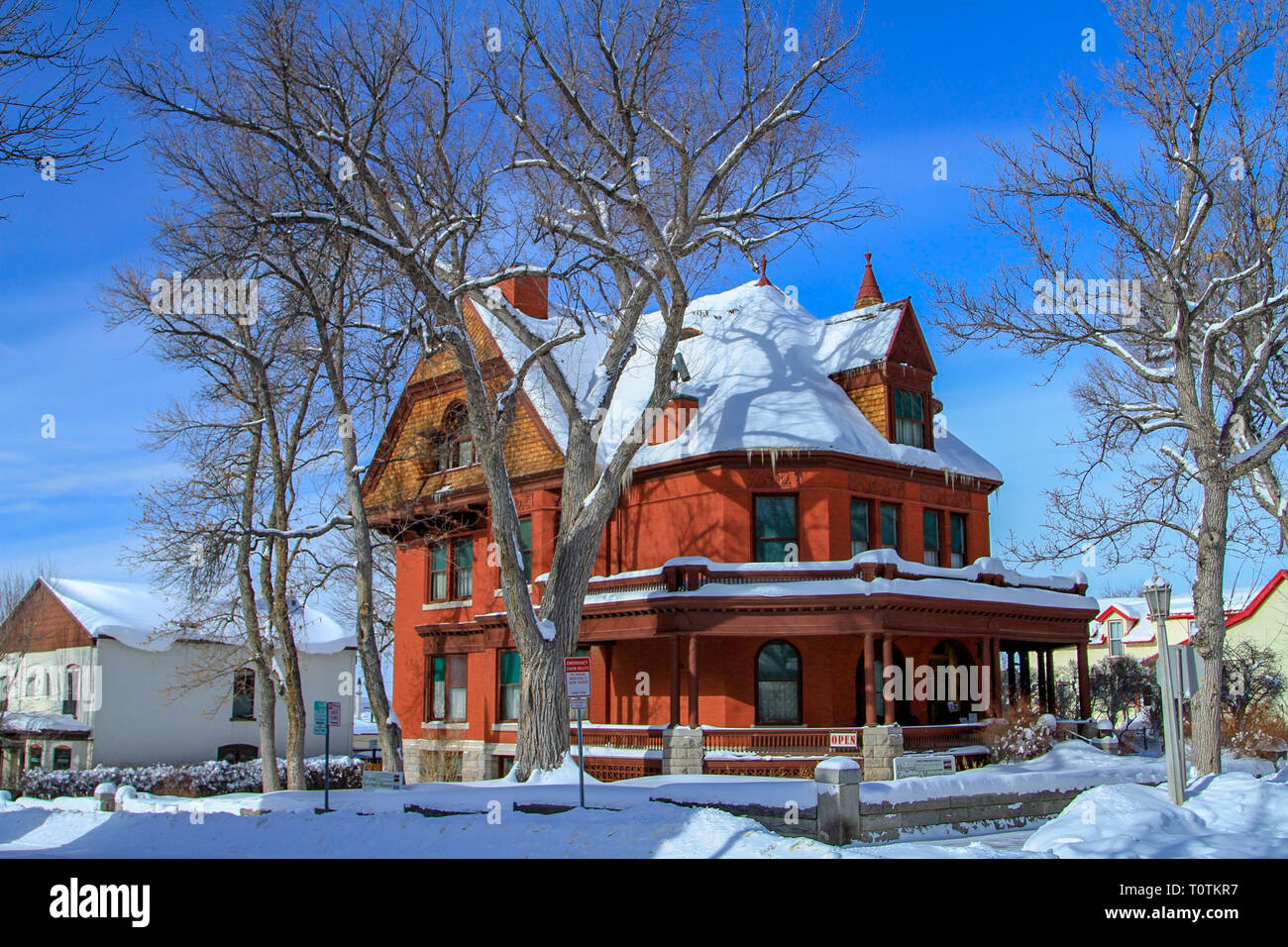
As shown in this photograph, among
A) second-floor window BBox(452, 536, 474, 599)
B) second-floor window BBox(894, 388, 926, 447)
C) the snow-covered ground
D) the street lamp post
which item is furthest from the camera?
second-floor window BBox(452, 536, 474, 599)

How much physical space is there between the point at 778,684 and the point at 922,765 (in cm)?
526

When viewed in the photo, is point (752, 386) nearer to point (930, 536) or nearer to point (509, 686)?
point (930, 536)

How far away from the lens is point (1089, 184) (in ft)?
69.0

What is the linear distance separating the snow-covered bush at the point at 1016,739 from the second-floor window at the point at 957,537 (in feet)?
18.3

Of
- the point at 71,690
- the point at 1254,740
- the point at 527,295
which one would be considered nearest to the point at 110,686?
the point at 71,690

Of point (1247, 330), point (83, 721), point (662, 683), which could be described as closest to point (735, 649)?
point (662, 683)

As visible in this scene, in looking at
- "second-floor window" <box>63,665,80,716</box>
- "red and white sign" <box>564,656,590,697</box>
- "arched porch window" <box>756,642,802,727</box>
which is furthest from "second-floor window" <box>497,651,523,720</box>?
"second-floor window" <box>63,665,80,716</box>

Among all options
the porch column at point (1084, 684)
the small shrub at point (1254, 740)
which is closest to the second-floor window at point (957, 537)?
the porch column at point (1084, 684)

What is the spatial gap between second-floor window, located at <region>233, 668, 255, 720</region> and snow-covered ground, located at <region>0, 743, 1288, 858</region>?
59.6ft

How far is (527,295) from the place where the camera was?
33656 millimetres

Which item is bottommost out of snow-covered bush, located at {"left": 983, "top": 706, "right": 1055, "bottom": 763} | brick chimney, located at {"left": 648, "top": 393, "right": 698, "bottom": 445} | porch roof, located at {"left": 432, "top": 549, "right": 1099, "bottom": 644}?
snow-covered bush, located at {"left": 983, "top": 706, "right": 1055, "bottom": 763}

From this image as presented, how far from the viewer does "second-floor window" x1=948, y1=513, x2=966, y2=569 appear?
95.8 ft

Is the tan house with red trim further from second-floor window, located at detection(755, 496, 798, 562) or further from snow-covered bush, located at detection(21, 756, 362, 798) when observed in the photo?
snow-covered bush, located at detection(21, 756, 362, 798)
